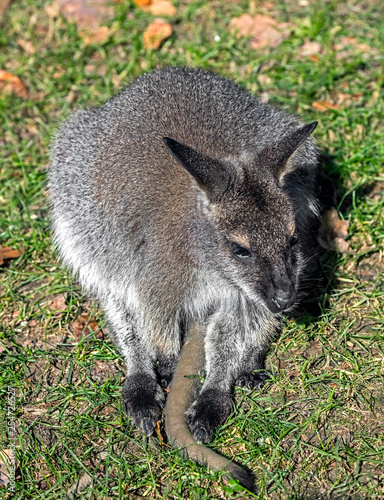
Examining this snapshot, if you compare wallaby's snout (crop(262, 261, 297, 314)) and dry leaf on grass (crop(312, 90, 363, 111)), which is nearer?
wallaby's snout (crop(262, 261, 297, 314))

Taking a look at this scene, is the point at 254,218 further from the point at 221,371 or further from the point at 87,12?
the point at 87,12

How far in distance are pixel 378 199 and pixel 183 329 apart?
2.27m

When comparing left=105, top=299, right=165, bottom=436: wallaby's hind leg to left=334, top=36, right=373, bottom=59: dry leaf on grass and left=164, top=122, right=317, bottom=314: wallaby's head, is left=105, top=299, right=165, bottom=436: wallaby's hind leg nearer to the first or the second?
left=164, top=122, right=317, bottom=314: wallaby's head

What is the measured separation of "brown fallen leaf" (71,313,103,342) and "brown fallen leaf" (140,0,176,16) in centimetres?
421

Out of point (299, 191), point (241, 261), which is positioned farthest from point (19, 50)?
point (241, 261)

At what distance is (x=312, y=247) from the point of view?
219 inches

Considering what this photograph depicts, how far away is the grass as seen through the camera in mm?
4105

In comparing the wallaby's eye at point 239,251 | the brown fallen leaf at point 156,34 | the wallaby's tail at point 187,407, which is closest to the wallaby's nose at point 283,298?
the wallaby's eye at point 239,251

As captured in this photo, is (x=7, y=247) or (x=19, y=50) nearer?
(x=7, y=247)

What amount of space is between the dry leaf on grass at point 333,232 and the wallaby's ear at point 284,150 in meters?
1.47

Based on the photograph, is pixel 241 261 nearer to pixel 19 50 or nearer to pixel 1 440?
pixel 1 440

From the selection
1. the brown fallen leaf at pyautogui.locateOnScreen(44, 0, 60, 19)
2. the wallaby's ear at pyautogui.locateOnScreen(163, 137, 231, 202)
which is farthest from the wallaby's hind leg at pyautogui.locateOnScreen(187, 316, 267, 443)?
the brown fallen leaf at pyautogui.locateOnScreen(44, 0, 60, 19)

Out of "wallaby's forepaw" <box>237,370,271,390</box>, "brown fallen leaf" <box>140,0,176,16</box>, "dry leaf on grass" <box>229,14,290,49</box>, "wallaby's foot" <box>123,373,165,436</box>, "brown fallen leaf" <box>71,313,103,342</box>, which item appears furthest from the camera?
"brown fallen leaf" <box>140,0,176,16</box>

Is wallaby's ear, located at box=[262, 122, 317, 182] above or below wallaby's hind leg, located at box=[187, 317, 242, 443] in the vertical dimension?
above
